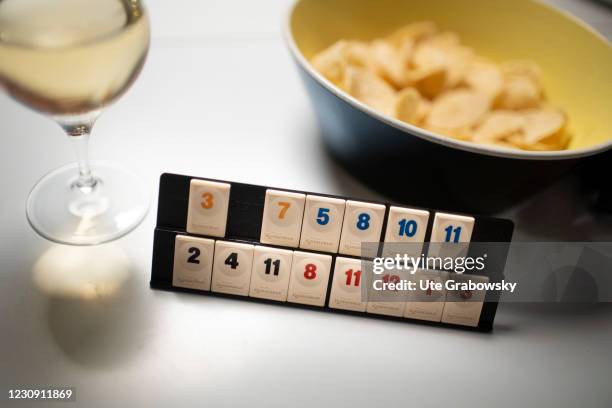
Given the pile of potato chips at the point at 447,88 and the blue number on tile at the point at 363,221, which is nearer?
the blue number on tile at the point at 363,221

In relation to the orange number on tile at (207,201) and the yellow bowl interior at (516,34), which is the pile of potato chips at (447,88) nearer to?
the yellow bowl interior at (516,34)

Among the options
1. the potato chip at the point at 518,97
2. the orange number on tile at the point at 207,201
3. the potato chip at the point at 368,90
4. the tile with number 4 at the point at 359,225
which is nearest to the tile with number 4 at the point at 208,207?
the orange number on tile at the point at 207,201

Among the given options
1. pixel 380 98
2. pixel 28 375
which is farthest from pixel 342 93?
pixel 28 375

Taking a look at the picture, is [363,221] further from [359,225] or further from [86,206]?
[86,206]

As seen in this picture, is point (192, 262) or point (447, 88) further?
point (447, 88)

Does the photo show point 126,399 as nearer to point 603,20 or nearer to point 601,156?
point 601,156

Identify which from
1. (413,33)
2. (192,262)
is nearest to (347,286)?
(192,262)

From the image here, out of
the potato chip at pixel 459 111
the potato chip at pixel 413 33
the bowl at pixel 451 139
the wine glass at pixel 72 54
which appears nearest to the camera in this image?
the wine glass at pixel 72 54
